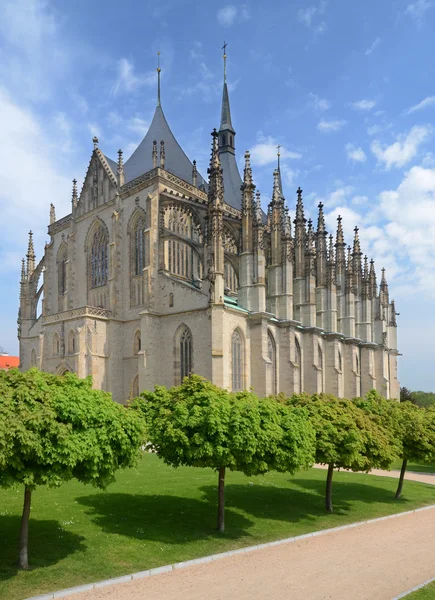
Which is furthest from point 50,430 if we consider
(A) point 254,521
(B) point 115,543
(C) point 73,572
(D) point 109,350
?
(D) point 109,350

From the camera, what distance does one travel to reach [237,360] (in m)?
38.8

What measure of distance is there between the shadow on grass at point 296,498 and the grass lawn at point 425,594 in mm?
6367

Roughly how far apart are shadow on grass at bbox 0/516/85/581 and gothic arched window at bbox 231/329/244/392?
24.6m

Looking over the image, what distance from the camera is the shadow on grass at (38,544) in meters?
11.7

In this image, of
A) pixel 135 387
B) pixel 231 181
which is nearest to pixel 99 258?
pixel 135 387

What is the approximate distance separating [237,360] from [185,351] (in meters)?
4.12

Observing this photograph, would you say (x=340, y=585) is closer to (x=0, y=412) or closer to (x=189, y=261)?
(x=0, y=412)

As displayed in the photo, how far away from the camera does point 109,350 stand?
39781 mm

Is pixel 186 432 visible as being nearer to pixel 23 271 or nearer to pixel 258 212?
pixel 258 212

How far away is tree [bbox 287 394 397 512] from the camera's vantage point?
1747cm

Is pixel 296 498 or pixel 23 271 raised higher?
pixel 23 271

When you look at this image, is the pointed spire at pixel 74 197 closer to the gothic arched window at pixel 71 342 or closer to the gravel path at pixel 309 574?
the gothic arched window at pixel 71 342

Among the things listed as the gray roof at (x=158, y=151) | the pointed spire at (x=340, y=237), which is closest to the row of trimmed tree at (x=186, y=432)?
the gray roof at (x=158, y=151)

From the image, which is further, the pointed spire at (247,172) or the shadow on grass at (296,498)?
the pointed spire at (247,172)
